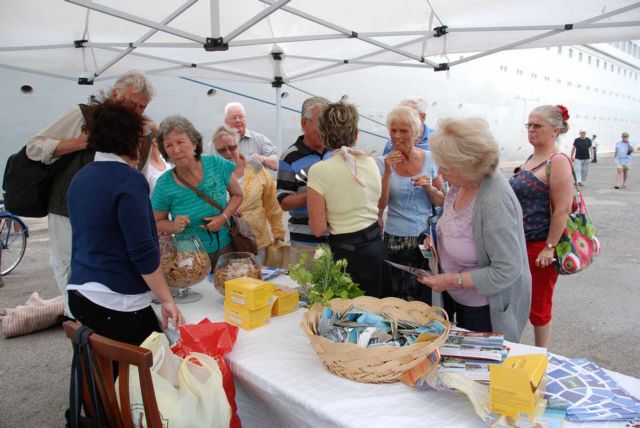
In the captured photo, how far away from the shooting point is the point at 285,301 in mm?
1893

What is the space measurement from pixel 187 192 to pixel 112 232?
87 cm

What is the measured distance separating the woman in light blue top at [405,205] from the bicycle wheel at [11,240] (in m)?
4.83

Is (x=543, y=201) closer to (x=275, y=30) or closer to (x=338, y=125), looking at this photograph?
(x=338, y=125)

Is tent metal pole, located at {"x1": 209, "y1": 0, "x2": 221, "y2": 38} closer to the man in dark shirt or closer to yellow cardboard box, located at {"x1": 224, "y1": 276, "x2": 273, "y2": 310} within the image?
yellow cardboard box, located at {"x1": 224, "y1": 276, "x2": 273, "y2": 310}

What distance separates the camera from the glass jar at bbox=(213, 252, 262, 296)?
198 cm

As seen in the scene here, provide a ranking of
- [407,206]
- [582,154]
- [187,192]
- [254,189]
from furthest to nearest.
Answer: [582,154] → [254,189] → [407,206] → [187,192]

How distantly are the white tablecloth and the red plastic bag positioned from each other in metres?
0.05

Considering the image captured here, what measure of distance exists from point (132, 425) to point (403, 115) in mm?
2023

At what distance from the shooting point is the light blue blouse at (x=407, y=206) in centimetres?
270

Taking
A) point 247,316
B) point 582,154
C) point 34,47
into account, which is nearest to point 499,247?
point 247,316

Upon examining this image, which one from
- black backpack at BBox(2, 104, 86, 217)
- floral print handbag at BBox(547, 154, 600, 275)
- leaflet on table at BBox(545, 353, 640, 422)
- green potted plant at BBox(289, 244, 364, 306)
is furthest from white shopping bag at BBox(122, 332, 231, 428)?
floral print handbag at BBox(547, 154, 600, 275)

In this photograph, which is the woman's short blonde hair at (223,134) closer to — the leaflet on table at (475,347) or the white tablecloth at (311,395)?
the white tablecloth at (311,395)

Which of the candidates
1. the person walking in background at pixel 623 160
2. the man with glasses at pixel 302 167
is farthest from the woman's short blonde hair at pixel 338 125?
the person walking in background at pixel 623 160

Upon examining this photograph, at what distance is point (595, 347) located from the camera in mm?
3344
